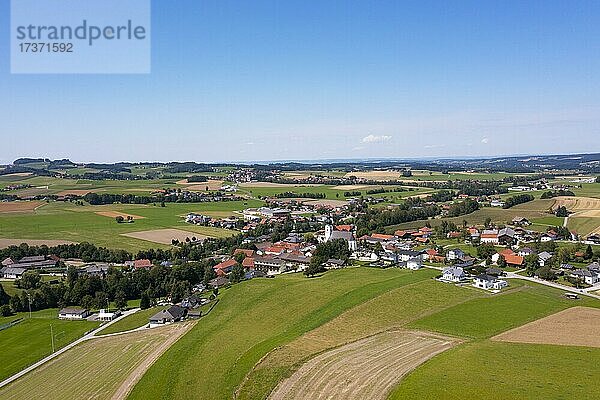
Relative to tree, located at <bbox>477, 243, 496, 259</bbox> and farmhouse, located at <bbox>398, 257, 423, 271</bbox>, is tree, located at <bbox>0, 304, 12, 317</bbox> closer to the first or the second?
farmhouse, located at <bbox>398, 257, 423, 271</bbox>

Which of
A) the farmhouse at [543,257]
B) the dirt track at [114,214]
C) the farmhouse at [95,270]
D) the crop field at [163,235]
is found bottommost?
the farmhouse at [95,270]

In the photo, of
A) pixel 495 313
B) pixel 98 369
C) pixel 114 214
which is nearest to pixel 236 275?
pixel 98 369

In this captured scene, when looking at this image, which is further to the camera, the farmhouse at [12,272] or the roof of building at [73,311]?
the farmhouse at [12,272]

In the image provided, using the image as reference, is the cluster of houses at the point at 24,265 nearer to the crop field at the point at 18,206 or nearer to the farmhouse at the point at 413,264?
the crop field at the point at 18,206

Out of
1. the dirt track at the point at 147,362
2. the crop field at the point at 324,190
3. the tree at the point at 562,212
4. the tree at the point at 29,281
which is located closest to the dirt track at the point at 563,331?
the dirt track at the point at 147,362

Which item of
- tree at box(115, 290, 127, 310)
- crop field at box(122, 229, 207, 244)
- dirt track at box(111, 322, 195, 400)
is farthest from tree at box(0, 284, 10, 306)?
crop field at box(122, 229, 207, 244)

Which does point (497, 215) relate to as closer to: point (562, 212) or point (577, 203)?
point (562, 212)
